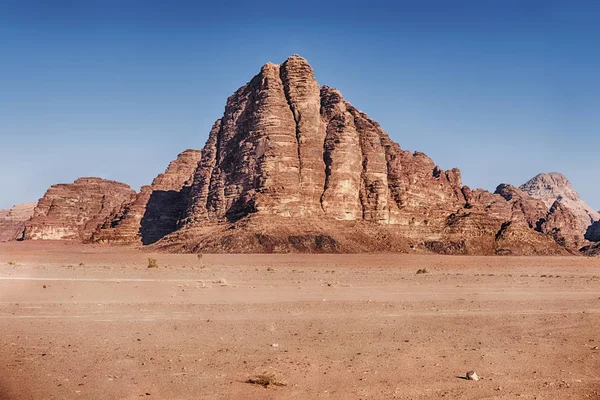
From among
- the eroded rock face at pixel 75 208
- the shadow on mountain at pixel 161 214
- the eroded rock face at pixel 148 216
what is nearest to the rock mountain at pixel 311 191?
the eroded rock face at pixel 148 216

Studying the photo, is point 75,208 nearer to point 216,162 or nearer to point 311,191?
point 216,162

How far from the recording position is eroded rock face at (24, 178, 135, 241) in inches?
4717

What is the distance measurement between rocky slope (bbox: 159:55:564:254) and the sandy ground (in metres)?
51.2

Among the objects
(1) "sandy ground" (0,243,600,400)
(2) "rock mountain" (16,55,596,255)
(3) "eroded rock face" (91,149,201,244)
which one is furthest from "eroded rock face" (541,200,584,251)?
(1) "sandy ground" (0,243,600,400)

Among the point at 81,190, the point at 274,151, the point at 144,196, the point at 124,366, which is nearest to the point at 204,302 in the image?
the point at 124,366

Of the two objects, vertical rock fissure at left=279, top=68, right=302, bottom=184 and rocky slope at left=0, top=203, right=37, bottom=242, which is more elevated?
vertical rock fissure at left=279, top=68, right=302, bottom=184

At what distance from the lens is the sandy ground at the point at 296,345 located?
8.94m

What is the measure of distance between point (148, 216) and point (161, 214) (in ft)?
8.21

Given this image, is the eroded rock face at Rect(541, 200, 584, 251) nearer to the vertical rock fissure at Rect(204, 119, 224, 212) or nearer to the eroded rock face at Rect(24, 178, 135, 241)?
the vertical rock fissure at Rect(204, 119, 224, 212)

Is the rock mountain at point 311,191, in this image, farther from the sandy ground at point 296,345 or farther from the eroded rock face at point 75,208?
the sandy ground at point 296,345

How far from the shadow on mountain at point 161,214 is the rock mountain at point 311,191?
10.1 ft

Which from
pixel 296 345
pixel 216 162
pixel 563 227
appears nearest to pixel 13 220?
pixel 216 162

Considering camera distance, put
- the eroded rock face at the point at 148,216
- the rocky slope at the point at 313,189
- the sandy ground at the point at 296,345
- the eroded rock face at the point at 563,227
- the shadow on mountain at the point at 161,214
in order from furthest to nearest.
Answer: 1. the eroded rock face at the point at 563,227
2. the shadow on mountain at the point at 161,214
3. the eroded rock face at the point at 148,216
4. the rocky slope at the point at 313,189
5. the sandy ground at the point at 296,345

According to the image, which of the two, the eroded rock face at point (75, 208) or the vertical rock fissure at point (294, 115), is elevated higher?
the vertical rock fissure at point (294, 115)
